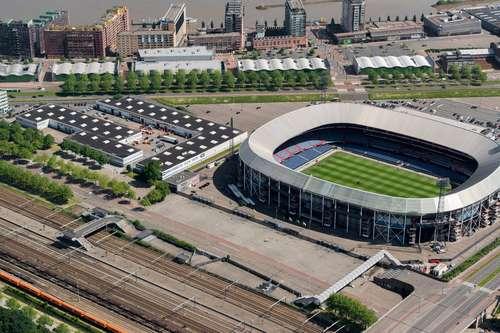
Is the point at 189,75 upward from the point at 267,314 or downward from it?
upward

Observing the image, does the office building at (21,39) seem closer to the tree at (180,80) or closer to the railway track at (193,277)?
the tree at (180,80)

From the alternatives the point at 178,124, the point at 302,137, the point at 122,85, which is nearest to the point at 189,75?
the point at 122,85

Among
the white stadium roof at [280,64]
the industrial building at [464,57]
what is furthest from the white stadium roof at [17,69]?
the industrial building at [464,57]

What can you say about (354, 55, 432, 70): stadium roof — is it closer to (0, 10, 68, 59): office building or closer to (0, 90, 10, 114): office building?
(0, 90, 10, 114): office building

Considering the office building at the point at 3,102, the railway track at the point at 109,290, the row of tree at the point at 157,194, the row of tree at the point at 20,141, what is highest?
the office building at the point at 3,102

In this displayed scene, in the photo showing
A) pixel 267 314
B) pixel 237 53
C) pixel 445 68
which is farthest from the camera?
pixel 237 53

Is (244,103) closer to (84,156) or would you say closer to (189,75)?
(189,75)

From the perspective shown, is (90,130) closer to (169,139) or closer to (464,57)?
(169,139)
